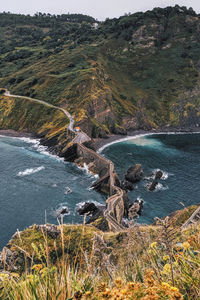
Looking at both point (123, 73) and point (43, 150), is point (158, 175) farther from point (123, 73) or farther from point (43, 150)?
point (123, 73)

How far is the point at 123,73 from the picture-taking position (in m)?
152

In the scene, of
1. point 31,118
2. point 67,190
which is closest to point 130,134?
point 31,118

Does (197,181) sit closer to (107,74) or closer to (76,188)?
(76,188)

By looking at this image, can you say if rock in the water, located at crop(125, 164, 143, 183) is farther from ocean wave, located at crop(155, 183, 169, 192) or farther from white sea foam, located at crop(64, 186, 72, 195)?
white sea foam, located at crop(64, 186, 72, 195)

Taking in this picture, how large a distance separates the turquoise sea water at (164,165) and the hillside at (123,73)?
49.0 feet

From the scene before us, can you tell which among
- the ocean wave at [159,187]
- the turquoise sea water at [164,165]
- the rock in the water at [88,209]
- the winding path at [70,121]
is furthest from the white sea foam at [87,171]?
the rock in the water at [88,209]

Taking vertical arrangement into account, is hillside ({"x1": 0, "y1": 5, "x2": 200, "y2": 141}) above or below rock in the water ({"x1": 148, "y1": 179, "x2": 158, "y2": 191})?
above

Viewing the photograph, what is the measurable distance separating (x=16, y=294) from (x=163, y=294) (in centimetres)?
220

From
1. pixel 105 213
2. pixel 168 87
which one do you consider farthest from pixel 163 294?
pixel 168 87

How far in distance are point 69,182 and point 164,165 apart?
109 feet

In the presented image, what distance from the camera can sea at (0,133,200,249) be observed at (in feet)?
170

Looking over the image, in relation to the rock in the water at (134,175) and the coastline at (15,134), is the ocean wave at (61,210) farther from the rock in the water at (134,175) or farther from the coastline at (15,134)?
the coastline at (15,134)

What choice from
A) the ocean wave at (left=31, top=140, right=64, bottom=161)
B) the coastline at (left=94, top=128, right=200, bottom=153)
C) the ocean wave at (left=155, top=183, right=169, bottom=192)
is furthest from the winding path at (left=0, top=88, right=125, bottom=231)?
the ocean wave at (left=155, top=183, right=169, bottom=192)

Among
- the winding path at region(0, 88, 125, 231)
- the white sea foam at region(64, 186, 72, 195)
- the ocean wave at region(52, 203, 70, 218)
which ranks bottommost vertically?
the ocean wave at region(52, 203, 70, 218)
